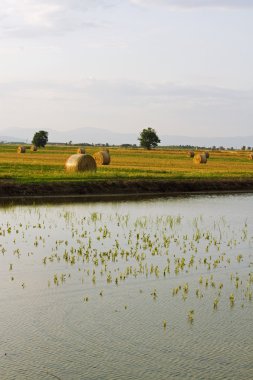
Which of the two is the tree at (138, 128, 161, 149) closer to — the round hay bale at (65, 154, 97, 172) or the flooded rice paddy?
the round hay bale at (65, 154, 97, 172)

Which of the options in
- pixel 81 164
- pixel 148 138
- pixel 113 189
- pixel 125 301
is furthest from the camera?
pixel 148 138

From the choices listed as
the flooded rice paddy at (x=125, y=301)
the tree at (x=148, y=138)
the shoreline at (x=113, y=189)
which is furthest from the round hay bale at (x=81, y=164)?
the tree at (x=148, y=138)

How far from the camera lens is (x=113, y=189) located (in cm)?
3594

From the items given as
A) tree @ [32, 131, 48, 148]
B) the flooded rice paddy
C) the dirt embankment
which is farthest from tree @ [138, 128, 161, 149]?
the flooded rice paddy

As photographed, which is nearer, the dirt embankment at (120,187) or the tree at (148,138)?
the dirt embankment at (120,187)

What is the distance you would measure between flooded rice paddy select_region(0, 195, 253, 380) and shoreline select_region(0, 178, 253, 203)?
9850 mm

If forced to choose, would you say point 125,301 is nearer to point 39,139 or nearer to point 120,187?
point 120,187

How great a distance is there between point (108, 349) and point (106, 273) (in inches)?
200

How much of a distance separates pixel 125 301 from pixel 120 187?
24445 mm

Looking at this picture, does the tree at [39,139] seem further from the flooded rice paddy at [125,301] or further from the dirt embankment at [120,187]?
the flooded rice paddy at [125,301]

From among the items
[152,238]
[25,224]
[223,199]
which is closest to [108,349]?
[152,238]

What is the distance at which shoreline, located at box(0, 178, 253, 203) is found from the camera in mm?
32875

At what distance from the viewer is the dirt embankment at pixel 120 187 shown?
33.3 meters

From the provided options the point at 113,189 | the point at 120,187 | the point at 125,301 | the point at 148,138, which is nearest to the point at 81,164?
the point at 120,187
